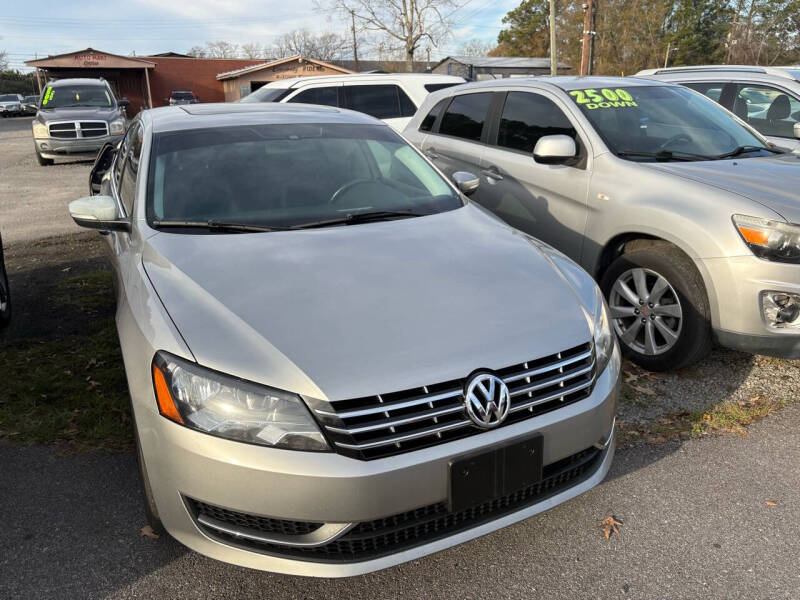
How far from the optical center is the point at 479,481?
194cm

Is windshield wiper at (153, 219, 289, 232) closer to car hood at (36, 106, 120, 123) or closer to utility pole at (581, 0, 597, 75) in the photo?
car hood at (36, 106, 120, 123)

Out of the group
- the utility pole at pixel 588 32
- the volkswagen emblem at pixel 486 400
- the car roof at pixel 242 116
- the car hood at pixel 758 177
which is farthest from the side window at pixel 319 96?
the utility pole at pixel 588 32

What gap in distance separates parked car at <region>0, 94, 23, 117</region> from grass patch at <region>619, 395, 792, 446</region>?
5283 centimetres

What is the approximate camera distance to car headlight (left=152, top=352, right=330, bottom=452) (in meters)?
1.84

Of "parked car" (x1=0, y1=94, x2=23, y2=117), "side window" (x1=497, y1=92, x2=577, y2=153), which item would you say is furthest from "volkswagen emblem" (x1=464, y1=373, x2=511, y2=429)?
"parked car" (x1=0, y1=94, x2=23, y2=117)

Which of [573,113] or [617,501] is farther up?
[573,113]

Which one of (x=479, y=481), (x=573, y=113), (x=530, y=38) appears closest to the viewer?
(x=479, y=481)

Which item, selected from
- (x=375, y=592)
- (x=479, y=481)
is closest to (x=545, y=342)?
(x=479, y=481)

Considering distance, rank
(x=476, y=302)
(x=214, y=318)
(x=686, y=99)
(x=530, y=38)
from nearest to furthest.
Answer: (x=214, y=318)
(x=476, y=302)
(x=686, y=99)
(x=530, y=38)

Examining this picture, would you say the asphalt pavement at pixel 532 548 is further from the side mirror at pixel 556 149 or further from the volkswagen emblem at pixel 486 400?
the side mirror at pixel 556 149

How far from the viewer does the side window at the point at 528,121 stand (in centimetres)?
454

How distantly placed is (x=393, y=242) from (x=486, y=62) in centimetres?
5722

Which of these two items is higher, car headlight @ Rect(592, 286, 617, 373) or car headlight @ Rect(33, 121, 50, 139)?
car headlight @ Rect(33, 121, 50, 139)

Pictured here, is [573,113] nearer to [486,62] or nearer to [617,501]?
[617,501]
